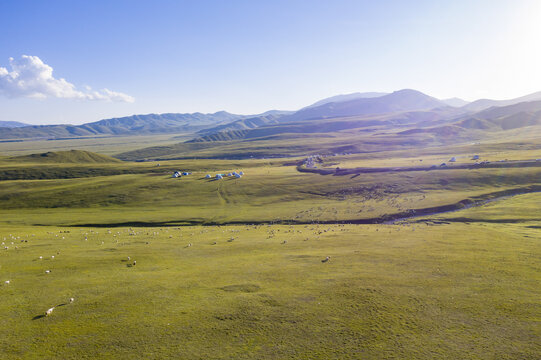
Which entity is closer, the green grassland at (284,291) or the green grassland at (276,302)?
the green grassland at (276,302)

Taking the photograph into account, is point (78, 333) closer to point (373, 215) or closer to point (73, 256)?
point (73, 256)

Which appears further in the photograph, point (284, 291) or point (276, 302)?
point (284, 291)

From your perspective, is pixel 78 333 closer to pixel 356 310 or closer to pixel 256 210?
pixel 356 310

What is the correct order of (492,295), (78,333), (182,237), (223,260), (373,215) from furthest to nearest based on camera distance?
(373,215) < (182,237) < (223,260) < (492,295) < (78,333)

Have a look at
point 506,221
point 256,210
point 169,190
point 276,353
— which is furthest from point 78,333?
point 169,190

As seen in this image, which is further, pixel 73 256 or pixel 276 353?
pixel 73 256

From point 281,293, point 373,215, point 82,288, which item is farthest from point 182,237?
point 373,215

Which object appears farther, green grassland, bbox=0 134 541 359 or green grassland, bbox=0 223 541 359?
green grassland, bbox=0 134 541 359

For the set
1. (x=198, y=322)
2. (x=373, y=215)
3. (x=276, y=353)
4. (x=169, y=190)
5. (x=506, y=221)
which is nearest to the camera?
(x=276, y=353)

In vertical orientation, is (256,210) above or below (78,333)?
below
